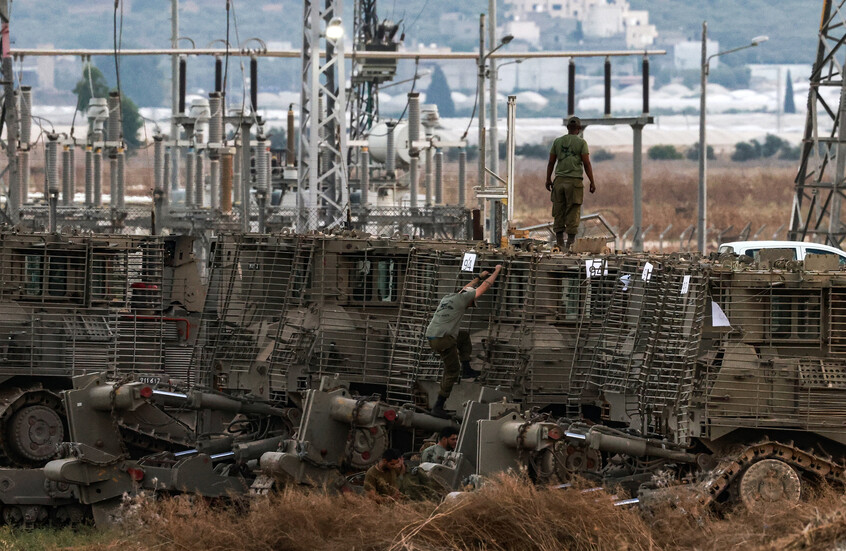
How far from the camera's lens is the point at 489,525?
44.1ft

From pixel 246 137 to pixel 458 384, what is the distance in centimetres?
1427

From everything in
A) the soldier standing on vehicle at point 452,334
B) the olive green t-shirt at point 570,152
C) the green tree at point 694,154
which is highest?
the green tree at point 694,154

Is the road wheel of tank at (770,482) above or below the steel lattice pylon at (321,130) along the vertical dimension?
below

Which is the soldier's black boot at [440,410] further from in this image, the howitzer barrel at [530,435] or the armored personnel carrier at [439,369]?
the howitzer barrel at [530,435]

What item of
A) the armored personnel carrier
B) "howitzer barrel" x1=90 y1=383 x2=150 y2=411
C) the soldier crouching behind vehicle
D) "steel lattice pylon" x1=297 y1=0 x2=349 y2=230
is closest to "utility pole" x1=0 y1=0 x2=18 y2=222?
"steel lattice pylon" x1=297 y1=0 x2=349 y2=230

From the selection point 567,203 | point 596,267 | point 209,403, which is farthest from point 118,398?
point 567,203

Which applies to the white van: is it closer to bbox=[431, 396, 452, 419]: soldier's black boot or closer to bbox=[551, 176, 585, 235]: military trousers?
bbox=[551, 176, 585, 235]: military trousers

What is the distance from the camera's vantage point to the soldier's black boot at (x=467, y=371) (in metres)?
18.5

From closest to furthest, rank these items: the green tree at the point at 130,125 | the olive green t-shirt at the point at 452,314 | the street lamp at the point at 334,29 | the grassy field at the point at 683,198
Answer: the olive green t-shirt at the point at 452,314 → the street lamp at the point at 334,29 → the grassy field at the point at 683,198 → the green tree at the point at 130,125

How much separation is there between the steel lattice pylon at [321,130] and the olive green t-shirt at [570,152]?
9.76 meters

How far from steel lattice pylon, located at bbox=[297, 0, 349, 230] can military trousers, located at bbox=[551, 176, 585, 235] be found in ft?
31.9

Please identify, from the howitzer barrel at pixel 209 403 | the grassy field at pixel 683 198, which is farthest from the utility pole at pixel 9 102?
the grassy field at pixel 683 198

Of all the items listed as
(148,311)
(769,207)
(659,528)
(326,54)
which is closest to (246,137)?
(326,54)

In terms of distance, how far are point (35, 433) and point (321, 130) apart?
42.5ft
